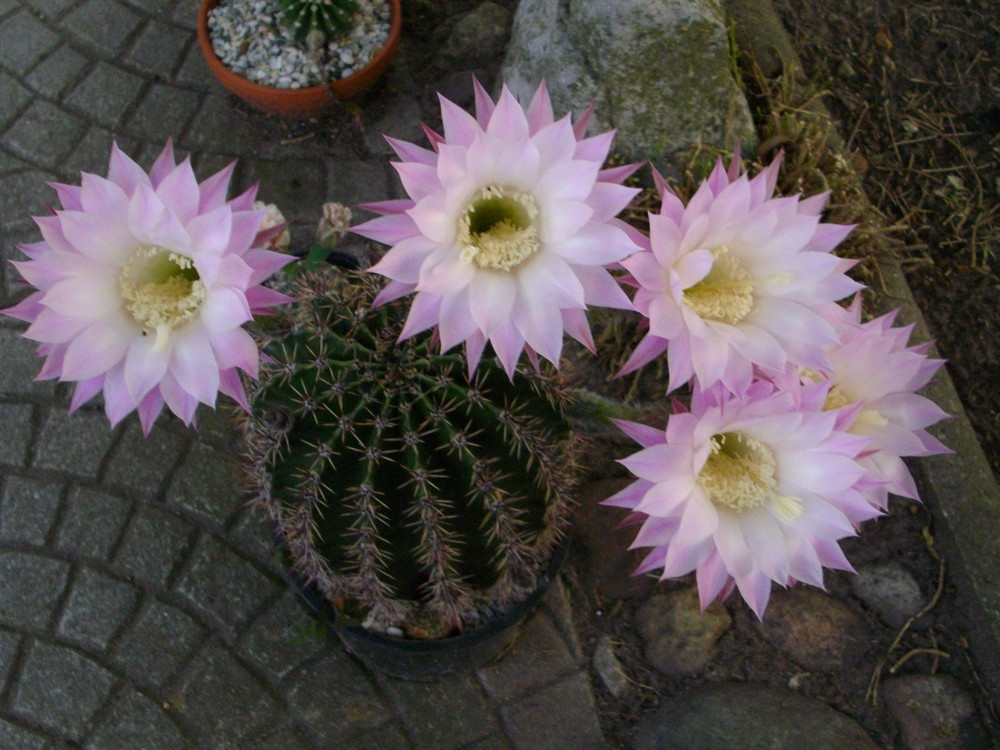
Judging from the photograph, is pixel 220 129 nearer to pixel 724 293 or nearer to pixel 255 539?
pixel 255 539

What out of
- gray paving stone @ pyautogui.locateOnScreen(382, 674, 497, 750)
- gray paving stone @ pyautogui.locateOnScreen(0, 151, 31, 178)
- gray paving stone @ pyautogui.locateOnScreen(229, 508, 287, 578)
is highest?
gray paving stone @ pyautogui.locateOnScreen(0, 151, 31, 178)

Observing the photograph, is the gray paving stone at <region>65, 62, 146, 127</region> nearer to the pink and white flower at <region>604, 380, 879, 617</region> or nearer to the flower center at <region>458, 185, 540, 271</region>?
the flower center at <region>458, 185, 540, 271</region>

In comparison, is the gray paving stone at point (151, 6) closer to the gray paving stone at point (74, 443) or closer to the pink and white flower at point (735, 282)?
the gray paving stone at point (74, 443)

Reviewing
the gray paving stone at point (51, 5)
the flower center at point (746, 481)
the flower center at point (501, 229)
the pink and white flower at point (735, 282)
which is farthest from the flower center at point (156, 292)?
the gray paving stone at point (51, 5)

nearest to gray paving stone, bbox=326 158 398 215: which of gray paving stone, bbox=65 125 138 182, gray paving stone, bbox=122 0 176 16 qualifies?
gray paving stone, bbox=65 125 138 182

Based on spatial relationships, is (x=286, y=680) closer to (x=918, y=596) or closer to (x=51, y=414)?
(x=51, y=414)

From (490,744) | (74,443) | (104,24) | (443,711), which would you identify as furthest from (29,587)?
(104,24)
